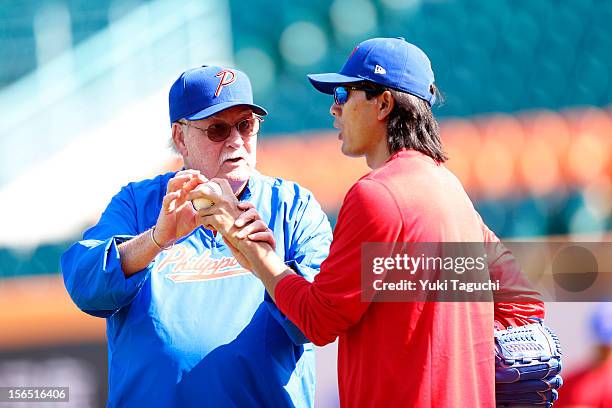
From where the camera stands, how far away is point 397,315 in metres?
2.08

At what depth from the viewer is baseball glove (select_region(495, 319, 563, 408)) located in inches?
88.8

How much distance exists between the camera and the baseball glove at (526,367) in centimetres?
226

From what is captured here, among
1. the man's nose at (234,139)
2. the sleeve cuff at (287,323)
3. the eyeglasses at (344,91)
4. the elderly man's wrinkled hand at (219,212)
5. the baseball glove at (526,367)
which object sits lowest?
the baseball glove at (526,367)

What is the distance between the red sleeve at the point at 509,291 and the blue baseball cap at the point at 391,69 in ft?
1.33

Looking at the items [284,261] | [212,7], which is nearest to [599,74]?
[212,7]

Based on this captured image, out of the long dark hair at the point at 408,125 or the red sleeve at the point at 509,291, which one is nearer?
the long dark hair at the point at 408,125

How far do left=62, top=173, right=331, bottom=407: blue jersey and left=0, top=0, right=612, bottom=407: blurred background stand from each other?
7.70 ft

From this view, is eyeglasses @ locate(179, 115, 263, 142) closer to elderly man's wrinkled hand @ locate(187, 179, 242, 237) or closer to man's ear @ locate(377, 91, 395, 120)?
elderly man's wrinkled hand @ locate(187, 179, 242, 237)

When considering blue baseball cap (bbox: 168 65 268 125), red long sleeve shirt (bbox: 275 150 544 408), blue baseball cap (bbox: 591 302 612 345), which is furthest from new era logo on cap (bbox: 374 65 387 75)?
blue baseball cap (bbox: 591 302 612 345)

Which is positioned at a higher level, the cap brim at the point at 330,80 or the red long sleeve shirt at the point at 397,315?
the cap brim at the point at 330,80

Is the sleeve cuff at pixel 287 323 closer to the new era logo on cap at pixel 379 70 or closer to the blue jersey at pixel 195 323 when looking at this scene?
the blue jersey at pixel 195 323

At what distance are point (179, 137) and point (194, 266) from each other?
423 mm

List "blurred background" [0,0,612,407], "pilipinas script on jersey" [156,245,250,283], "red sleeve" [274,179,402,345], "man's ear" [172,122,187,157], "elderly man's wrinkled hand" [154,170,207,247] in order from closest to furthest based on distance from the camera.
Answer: "red sleeve" [274,179,402,345]
"elderly man's wrinkled hand" [154,170,207,247]
"pilipinas script on jersey" [156,245,250,283]
"man's ear" [172,122,187,157]
"blurred background" [0,0,612,407]

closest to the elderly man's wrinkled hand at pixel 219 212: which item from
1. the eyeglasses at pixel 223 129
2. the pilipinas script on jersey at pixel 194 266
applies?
the pilipinas script on jersey at pixel 194 266
